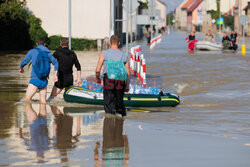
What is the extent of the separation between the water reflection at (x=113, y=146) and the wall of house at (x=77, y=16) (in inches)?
1450

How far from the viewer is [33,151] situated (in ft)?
24.9

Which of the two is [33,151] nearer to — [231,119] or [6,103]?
[231,119]

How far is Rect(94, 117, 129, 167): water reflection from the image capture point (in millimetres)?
7023

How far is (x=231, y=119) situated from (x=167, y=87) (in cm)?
697

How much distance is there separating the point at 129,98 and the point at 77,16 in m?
34.8

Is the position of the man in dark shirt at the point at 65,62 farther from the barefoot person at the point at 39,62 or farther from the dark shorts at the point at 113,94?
the dark shorts at the point at 113,94

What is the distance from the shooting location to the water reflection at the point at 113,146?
7.02 meters

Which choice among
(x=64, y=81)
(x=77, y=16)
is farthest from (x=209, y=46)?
(x=64, y=81)

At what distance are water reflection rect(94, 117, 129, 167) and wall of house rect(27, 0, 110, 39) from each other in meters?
36.8

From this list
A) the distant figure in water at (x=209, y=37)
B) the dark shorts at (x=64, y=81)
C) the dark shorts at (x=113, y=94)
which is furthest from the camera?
the distant figure in water at (x=209, y=37)

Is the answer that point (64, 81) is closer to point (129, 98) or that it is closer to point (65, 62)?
point (65, 62)

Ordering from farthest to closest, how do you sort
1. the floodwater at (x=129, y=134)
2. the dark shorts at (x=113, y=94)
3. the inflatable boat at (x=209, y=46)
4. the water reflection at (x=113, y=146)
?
the inflatable boat at (x=209, y=46)
the dark shorts at (x=113, y=94)
the floodwater at (x=129, y=134)
the water reflection at (x=113, y=146)

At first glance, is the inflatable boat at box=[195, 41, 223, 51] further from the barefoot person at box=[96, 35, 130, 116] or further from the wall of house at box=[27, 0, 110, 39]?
the barefoot person at box=[96, 35, 130, 116]

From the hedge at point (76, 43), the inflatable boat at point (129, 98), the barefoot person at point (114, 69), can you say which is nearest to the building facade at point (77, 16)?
the hedge at point (76, 43)
